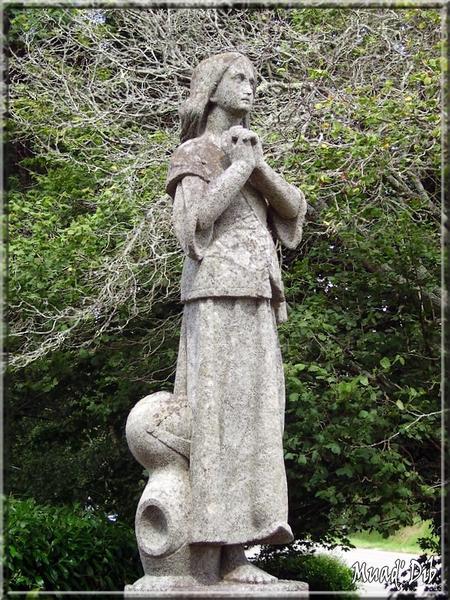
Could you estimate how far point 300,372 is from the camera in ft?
36.2

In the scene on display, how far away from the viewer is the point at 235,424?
6.73 m

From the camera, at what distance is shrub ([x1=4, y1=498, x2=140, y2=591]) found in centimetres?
944

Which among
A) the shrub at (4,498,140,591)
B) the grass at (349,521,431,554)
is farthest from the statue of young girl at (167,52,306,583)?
the grass at (349,521,431,554)

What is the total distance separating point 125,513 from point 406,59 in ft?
18.8

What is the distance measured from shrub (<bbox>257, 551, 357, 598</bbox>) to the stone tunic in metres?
6.96

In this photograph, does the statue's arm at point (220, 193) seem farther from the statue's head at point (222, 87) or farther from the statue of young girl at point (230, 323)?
the statue's head at point (222, 87)

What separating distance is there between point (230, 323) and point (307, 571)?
7683 mm

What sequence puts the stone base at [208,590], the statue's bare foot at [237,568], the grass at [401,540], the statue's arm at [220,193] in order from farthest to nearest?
the grass at [401,540]
the statue's arm at [220,193]
the statue's bare foot at [237,568]
the stone base at [208,590]

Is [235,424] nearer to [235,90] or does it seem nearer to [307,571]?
[235,90]

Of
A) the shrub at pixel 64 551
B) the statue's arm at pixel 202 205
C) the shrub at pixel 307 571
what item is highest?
the statue's arm at pixel 202 205

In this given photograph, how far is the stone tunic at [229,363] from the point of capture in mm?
6621

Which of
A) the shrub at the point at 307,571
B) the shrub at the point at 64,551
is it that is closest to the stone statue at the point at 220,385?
the shrub at the point at 64,551

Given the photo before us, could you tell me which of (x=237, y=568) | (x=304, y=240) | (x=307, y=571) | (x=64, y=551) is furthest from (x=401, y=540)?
(x=237, y=568)

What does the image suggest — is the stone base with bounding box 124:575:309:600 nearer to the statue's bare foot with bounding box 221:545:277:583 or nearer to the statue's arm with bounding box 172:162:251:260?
the statue's bare foot with bounding box 221:545:277:583
